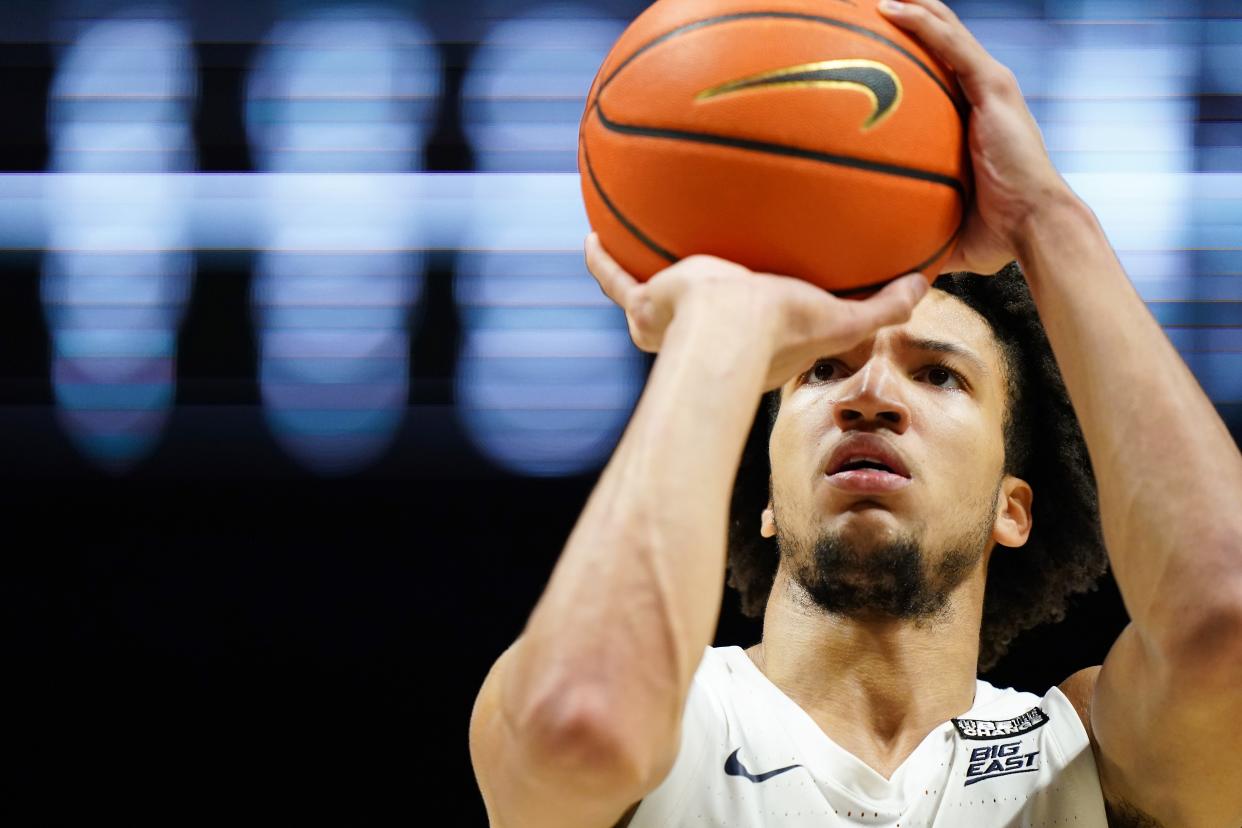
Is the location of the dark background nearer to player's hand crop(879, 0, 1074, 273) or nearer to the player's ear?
the player's ear

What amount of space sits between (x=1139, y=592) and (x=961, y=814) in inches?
19.9

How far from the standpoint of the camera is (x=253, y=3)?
3725 millimetres

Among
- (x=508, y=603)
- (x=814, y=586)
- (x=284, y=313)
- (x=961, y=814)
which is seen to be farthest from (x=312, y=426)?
(x=961, y=814)

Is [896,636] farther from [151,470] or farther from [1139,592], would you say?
[151,470]

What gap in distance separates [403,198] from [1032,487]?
1.76 metres

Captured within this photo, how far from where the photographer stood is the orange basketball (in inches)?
61.6

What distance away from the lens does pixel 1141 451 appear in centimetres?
166

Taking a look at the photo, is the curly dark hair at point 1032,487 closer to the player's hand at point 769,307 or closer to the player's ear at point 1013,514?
the player's ear at point 1013,514

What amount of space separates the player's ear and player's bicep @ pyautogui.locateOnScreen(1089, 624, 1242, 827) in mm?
453

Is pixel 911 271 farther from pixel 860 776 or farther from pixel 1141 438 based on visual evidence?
→ pixel 860 776

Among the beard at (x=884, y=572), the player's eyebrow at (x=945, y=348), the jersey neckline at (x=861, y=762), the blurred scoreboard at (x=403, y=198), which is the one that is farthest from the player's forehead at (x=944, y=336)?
the blurred scoreboard at (x=403, y=198)

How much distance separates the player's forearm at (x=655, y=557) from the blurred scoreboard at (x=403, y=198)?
195 centimetres

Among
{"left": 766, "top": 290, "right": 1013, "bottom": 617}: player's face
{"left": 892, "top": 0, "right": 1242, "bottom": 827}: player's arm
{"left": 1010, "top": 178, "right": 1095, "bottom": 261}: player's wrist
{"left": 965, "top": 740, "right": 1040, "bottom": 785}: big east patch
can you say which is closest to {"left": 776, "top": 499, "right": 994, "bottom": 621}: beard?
{"left": 766, "top": 290, "right": 1013, "bottom": 617}: player's face

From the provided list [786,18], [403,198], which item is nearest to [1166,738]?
[786,18]
